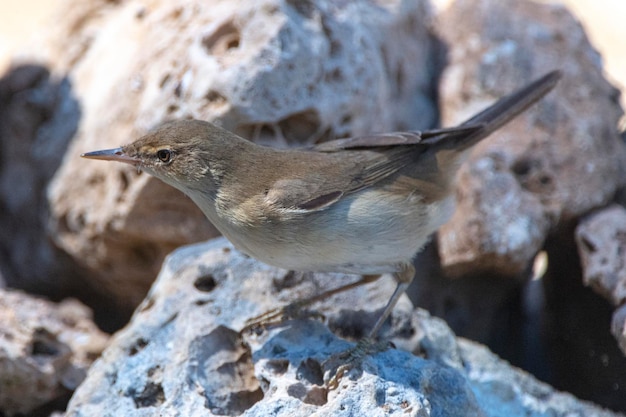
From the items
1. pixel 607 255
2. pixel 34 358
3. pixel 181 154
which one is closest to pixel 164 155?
pixel 181 154

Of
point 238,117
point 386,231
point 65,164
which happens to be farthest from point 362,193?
point 65,164

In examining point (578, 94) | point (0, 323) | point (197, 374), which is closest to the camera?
point (197, 374)

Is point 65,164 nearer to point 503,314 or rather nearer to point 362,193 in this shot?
point 362,193

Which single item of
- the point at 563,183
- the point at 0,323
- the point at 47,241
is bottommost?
the point at 47,241

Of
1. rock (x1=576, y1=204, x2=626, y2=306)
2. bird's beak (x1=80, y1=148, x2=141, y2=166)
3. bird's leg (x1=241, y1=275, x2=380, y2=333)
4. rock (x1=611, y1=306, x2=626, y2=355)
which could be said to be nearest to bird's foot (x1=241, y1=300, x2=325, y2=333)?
bird's leg (x1=241, y1=275, x2=380, y2=333)

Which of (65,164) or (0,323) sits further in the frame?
(65,164)

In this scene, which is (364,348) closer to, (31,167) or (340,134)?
(340,134)

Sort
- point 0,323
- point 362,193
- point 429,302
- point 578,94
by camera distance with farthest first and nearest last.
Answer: point 578,94 < point 429,302 < point 0,323 < point 362,193
